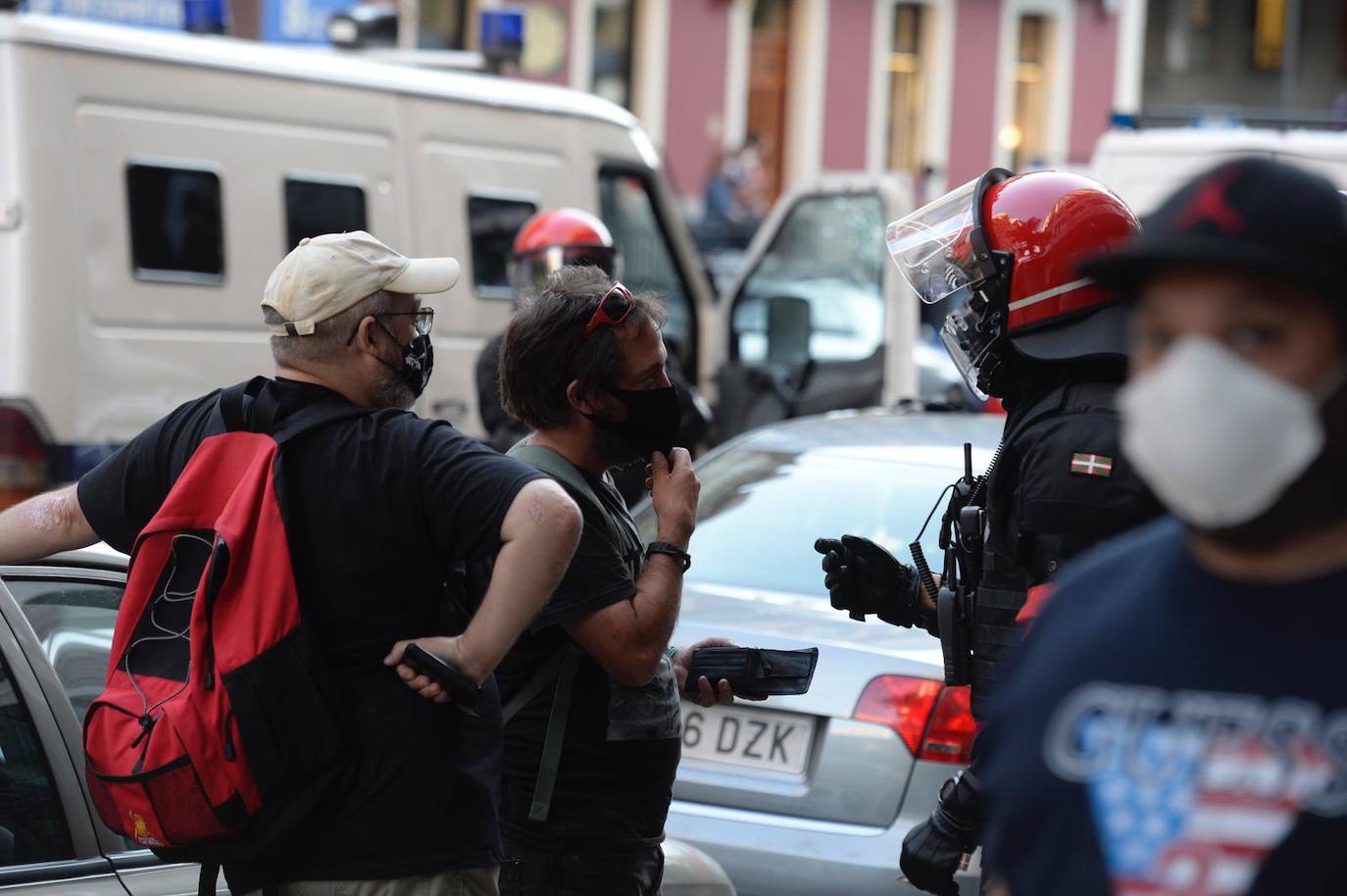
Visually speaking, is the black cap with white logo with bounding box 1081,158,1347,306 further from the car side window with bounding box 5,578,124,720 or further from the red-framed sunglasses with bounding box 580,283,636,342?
the car side window with bounding box 5,578,124,720

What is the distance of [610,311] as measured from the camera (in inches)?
132

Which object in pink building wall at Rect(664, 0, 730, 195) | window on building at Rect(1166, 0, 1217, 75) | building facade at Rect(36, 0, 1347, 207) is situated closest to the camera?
building facade at Rect(36, 0, 1347, 207)

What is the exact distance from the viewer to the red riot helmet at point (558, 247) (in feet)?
23.6

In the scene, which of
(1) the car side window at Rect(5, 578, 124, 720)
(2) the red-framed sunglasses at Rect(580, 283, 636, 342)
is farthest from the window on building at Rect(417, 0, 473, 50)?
(2) the red-framed sunglasses at Rect(580, 283, 636, 342)

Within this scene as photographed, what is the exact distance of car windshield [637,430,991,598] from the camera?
5352mm

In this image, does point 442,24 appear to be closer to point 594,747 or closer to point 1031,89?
point 1031,89

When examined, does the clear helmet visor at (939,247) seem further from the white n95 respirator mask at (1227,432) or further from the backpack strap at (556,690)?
the white n95 respirator mask at (1227,432)

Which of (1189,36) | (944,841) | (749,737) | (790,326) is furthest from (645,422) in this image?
(1189,36)

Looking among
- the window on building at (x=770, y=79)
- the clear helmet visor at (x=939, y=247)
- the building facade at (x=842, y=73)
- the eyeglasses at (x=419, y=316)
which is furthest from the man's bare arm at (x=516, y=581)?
the window on building at (x=770, y=79)

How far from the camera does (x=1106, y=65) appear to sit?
3084 cm

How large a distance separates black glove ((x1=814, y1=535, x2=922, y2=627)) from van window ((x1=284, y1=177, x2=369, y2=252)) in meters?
4.94

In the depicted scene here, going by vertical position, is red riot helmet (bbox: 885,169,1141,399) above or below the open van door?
above

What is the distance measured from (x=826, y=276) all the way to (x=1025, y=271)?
273 inches

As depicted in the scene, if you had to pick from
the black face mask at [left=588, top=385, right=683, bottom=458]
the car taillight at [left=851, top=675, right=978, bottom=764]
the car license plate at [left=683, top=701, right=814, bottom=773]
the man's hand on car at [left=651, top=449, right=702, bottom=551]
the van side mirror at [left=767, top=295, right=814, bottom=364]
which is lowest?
the car license plate at [left=683, top=701, right=814, bottom=773]
